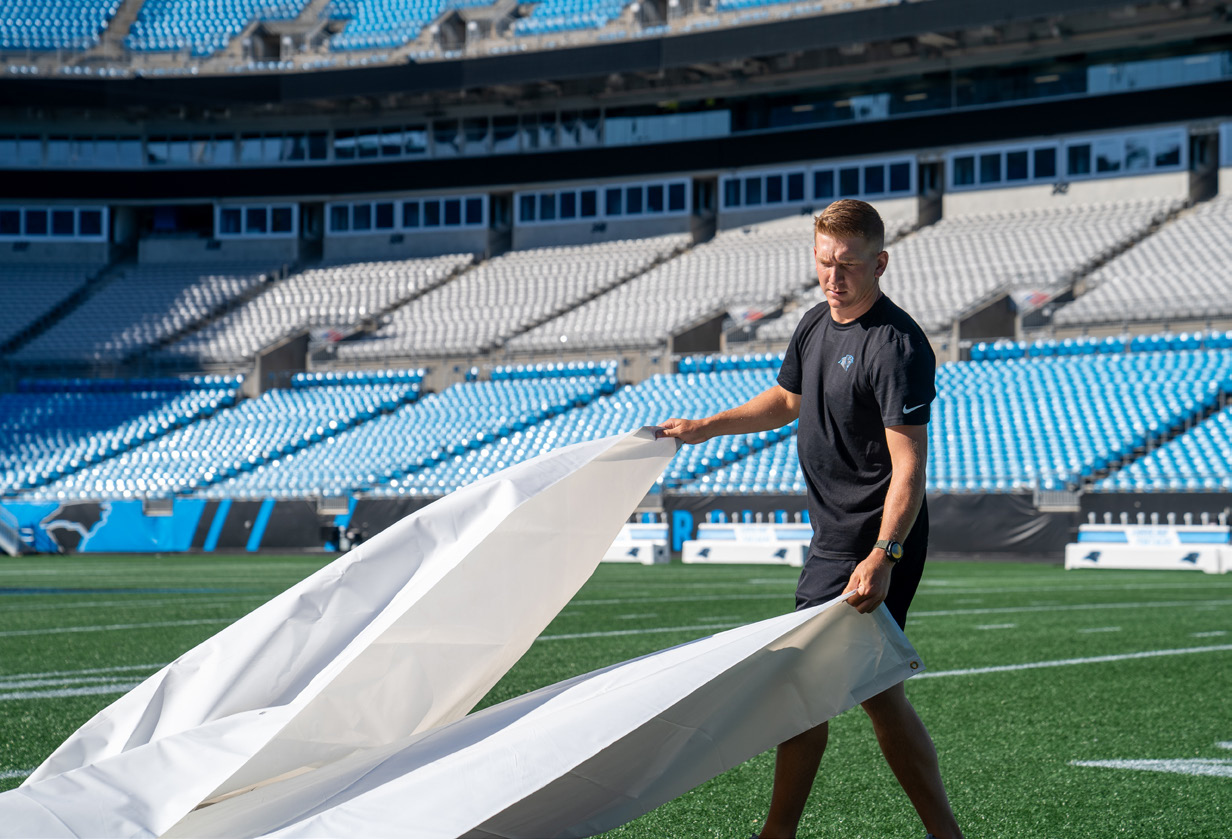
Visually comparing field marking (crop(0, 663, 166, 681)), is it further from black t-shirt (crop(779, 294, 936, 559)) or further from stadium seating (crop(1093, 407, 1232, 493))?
stadium seating (crop(1093, 407, 1232, 493))

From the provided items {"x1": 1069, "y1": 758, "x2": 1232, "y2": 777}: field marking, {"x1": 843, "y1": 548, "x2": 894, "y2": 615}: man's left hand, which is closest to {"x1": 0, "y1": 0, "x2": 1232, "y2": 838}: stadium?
{"x1": 1069, "y1": 758, "x2": 1232, "y2": 777}: field marking

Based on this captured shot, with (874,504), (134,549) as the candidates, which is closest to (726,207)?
(134,549)

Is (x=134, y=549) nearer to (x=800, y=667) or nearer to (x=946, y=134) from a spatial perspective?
(x=946, y=134)

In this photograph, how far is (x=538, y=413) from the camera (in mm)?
32250

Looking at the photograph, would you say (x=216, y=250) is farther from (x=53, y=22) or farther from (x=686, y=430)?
(x=686, y=430)

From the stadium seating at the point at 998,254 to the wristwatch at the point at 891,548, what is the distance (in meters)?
28.4

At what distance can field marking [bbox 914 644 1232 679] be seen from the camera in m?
7.75

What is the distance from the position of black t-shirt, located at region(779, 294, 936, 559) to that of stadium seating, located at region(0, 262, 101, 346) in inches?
1643

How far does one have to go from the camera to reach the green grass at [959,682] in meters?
4.41

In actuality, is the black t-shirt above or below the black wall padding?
above

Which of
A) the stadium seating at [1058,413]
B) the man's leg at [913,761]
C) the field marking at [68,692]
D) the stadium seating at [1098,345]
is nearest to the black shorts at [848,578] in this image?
the man's leg at [913,761]

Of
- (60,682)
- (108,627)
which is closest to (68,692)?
(60,682)

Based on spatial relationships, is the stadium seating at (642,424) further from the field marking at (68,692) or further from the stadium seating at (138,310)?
the field marking at (68,692)

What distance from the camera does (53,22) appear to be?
45031 mm
